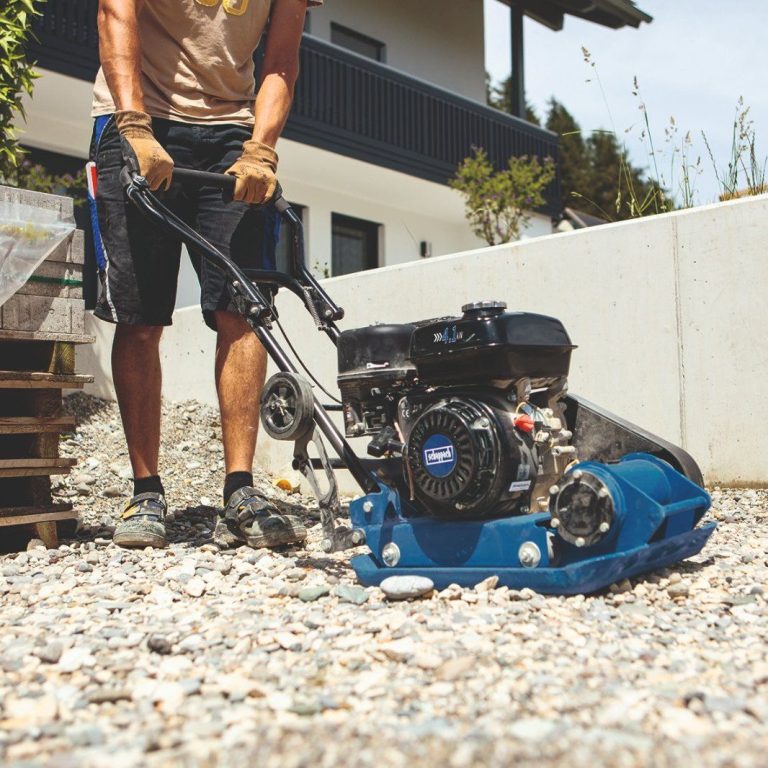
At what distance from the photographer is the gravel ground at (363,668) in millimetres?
1272

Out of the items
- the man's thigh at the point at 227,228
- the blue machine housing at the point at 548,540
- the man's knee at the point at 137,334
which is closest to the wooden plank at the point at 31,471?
the man's knee at the point at 137,334

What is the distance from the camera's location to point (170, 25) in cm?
307

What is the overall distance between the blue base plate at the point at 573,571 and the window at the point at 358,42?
11.1 meters

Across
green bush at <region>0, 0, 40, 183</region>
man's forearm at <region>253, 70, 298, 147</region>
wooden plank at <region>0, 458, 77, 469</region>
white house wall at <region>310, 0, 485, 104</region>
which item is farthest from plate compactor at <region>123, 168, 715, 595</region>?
white house wall at <region>310, 0, 485, 104</region>

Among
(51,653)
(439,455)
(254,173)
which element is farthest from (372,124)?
(51,653)

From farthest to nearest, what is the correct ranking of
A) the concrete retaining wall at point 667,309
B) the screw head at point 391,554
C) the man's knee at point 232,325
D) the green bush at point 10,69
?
the green bush at point 10,69, the concrete retaining wall at point 667,309, the man's knee at point 232,325, the screw head at point 391,554

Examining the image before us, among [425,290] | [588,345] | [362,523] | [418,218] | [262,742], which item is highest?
[418,218]

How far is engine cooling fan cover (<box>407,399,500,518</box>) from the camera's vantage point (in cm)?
211

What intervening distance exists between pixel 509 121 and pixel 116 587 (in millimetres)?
11824

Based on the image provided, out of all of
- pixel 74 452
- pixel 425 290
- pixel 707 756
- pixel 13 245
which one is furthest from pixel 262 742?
pixel 74 452

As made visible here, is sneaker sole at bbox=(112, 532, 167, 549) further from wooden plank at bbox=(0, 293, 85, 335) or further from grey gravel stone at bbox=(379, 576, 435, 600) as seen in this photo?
grey gravel stone at bbox=(379, 576, 435, 600)

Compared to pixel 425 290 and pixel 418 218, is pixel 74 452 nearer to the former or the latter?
pixel 425 290

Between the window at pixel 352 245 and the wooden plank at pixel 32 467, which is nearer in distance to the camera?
the wooden plank at pixel 32 467

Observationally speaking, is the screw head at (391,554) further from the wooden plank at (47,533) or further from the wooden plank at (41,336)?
the wooden plank at (41,336)
